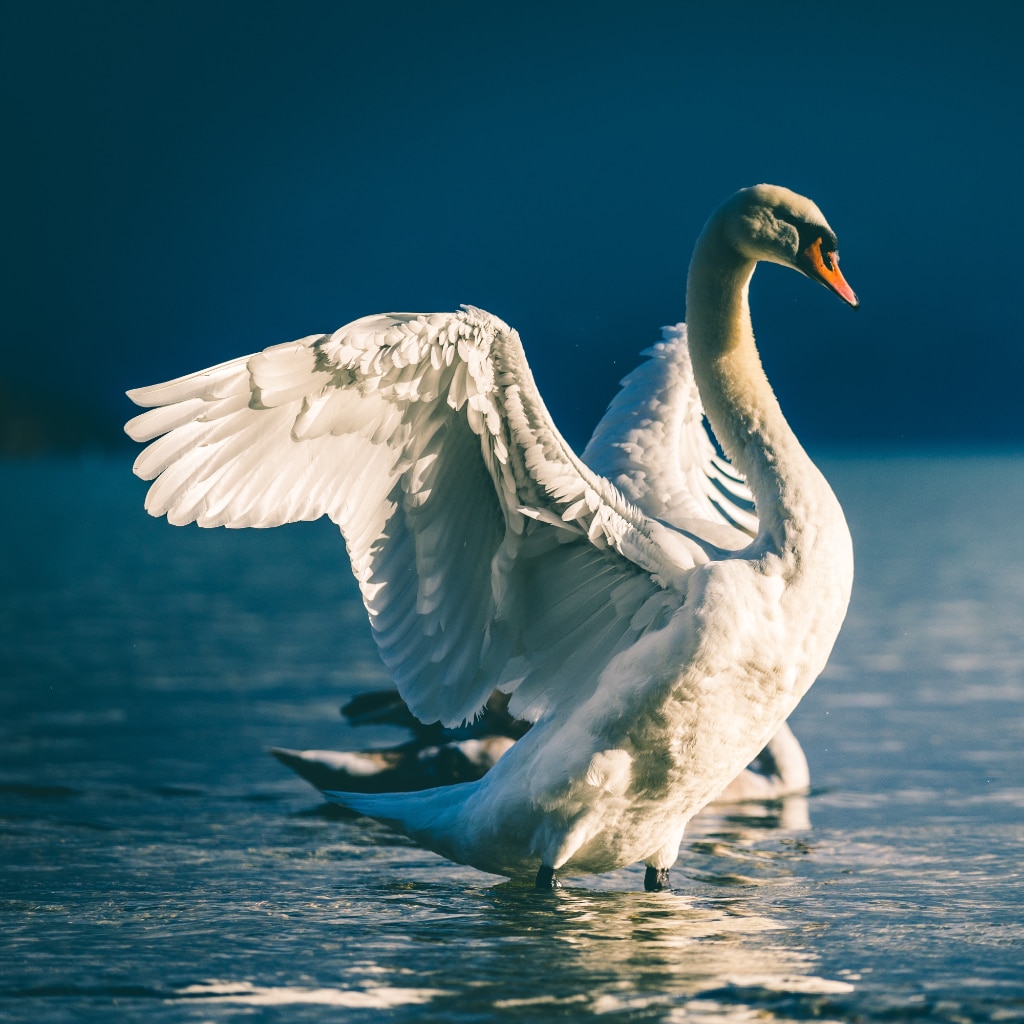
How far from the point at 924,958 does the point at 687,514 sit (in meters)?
2.37

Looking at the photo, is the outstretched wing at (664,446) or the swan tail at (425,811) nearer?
the swan tail at (425,811)

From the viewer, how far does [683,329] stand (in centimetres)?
829

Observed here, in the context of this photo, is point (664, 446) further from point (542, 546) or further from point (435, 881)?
point (435, 881)

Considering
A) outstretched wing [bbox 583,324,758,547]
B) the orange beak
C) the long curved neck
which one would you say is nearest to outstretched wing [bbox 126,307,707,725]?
the long curved neck

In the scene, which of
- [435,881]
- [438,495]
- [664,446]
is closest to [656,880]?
[435,881]

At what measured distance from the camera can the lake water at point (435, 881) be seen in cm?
517

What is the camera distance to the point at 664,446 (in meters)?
7.72

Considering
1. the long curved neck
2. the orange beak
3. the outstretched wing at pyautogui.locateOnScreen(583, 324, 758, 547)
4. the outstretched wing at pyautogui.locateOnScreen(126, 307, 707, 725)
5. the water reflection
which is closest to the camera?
the water reflection

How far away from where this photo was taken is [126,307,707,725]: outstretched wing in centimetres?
549

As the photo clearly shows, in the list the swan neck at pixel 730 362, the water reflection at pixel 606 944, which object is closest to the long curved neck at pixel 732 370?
the swan neck at pixel 730 362

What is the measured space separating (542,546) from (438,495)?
43 centimetres

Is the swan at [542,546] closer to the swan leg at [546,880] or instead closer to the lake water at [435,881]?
→ the swan leg at [546,880]

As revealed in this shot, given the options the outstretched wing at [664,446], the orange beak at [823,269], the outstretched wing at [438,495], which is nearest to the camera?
the outstretched wing at [438,495]

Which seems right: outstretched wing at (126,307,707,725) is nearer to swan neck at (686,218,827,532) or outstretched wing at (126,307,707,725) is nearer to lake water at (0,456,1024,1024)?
swan neck at (686,218,827,532)
